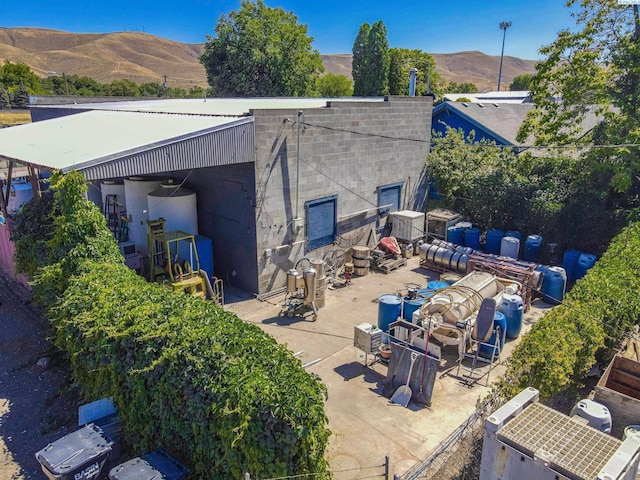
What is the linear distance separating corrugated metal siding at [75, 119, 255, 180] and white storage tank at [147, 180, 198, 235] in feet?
6.82

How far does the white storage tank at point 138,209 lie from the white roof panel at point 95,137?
1448 millimetres

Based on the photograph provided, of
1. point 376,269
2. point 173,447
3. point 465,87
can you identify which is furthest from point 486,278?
point 465,87

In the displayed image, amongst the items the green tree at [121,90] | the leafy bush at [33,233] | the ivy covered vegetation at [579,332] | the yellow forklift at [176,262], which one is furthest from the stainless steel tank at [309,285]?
the green tree at [121,90]

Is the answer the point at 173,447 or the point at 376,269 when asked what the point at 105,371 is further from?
the point at 376,269

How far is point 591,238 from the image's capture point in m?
15.0

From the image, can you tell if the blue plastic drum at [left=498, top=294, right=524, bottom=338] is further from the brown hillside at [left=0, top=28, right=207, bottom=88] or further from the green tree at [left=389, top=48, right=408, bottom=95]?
the brown hillside at [left=0, top=28, right=207, bottom=88]

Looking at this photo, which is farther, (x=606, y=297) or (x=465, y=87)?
(x=465, y=87)

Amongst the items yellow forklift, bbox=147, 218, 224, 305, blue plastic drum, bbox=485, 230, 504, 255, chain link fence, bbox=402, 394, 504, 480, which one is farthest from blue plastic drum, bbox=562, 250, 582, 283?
yellow forklift, bbox=147, 218, 224, 305

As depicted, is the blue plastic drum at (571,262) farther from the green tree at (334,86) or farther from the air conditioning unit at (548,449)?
the green tree at (334,86)

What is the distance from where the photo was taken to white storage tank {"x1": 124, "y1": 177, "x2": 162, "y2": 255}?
1239cm

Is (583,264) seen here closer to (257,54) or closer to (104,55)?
(257,54)

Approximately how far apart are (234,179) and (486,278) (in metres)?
7.28

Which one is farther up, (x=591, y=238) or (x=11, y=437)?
(x=591, y=238)

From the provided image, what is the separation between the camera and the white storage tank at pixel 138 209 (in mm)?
12391
